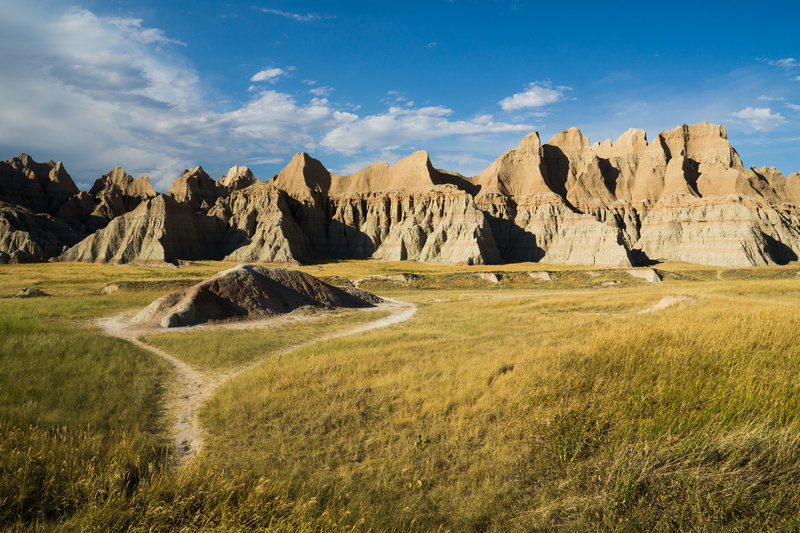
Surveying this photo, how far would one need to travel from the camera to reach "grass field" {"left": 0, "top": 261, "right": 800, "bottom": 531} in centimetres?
402

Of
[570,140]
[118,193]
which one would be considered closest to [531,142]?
[570,140]

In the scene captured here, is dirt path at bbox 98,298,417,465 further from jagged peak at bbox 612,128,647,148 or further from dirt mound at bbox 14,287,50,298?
jagged peak at bbox 612,128,647,148

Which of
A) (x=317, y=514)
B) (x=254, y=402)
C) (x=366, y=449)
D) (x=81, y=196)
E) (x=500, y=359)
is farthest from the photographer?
(x=81, y=196)

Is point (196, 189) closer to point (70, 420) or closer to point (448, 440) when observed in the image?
point (70, 420)

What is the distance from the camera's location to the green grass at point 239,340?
14.1 metres

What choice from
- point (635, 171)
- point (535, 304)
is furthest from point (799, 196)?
point (535, 304)

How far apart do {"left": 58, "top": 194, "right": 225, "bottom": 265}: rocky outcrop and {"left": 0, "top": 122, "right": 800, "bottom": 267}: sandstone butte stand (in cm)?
27

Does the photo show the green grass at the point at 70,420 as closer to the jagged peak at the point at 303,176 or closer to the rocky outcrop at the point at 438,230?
the rocky outcrop at the point at 438,230

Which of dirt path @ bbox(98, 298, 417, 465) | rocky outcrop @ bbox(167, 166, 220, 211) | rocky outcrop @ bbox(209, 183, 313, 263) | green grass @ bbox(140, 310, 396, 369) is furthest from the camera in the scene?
rocky outcrop @ bbox(167, 166, 220, 211)

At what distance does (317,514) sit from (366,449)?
75.0 inches

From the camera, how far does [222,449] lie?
21.1 ft

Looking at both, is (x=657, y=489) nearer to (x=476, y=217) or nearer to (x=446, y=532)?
(x=446, y=532)

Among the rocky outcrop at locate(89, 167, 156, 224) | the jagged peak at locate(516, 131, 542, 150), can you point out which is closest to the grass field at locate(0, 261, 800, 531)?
the jagged peak at locate(516, 131, 542, 150)

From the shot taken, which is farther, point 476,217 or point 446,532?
point 476,217
